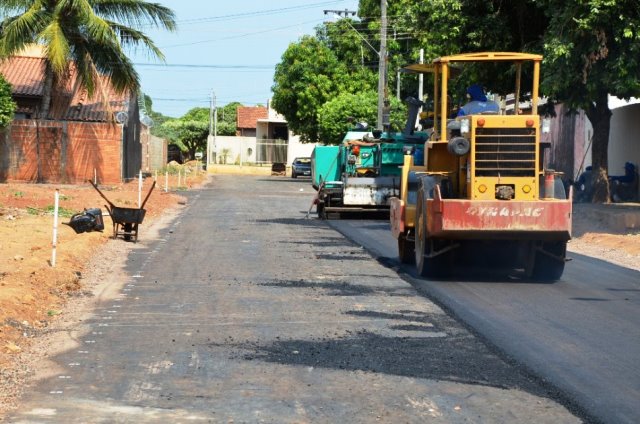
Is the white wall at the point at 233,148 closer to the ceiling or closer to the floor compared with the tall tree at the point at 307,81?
closer to the floor

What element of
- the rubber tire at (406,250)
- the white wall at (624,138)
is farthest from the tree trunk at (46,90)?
the rubber tire at (406,250)

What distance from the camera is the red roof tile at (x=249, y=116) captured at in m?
111

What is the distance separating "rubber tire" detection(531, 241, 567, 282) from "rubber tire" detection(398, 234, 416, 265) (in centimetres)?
229

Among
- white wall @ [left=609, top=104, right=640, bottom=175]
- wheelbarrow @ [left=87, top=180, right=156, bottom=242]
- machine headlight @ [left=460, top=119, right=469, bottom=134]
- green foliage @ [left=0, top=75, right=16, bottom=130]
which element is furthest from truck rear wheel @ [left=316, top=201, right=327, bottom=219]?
machine headlight @ [left=460, top=119, right=469, bottom=134]

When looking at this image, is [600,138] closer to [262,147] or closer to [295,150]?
[295,150]

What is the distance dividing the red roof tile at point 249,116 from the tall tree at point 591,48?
85742mm

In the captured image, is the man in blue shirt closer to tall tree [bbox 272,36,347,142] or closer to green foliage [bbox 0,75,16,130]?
green foliage [bbox 0,75,16,130]

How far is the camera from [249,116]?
112125 mm

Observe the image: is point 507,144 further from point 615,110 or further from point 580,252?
point 615,110

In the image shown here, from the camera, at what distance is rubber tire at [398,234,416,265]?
667 inches

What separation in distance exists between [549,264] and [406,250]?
272cm

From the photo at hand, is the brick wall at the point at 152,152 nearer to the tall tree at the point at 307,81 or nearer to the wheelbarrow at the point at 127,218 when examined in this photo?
the tall tree at the point at 307,81

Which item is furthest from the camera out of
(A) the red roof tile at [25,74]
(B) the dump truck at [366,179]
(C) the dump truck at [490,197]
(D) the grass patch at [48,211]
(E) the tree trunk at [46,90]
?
(A) the red roof tile at [25,74]

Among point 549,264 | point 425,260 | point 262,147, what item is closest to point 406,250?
point 425,260
